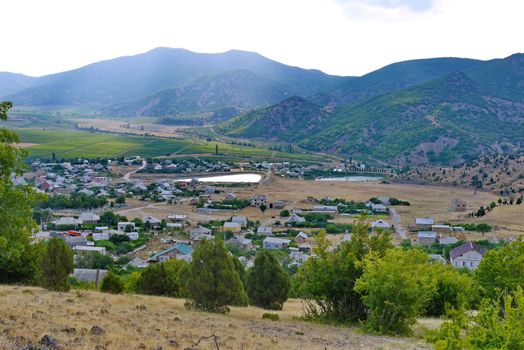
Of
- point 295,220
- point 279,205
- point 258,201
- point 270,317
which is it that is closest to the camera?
point 270,317

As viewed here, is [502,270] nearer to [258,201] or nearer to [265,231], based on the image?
[265,231]

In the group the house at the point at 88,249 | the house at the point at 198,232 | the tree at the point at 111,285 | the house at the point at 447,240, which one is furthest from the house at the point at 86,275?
the house at the point at 447,240

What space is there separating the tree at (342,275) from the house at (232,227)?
4138 cm

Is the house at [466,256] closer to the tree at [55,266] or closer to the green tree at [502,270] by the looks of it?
the green tree at [502,270]

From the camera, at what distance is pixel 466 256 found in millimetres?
45875

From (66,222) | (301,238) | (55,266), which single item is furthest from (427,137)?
(55,266)

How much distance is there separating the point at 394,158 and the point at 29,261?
149158mm

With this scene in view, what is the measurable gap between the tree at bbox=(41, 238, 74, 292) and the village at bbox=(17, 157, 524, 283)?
6.50 metres

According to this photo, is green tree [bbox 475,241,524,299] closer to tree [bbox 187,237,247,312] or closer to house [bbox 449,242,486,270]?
tree [bbox 187,237,247,312]

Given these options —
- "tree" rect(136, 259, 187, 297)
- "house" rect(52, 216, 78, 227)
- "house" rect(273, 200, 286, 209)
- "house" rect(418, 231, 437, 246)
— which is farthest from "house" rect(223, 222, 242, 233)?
"tree" rect(136, 259, 187, 297)

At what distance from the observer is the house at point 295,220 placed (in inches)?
2675

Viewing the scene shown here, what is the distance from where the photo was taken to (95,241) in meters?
53.9

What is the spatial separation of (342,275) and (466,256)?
29851mm

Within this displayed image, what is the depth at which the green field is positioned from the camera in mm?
145000
